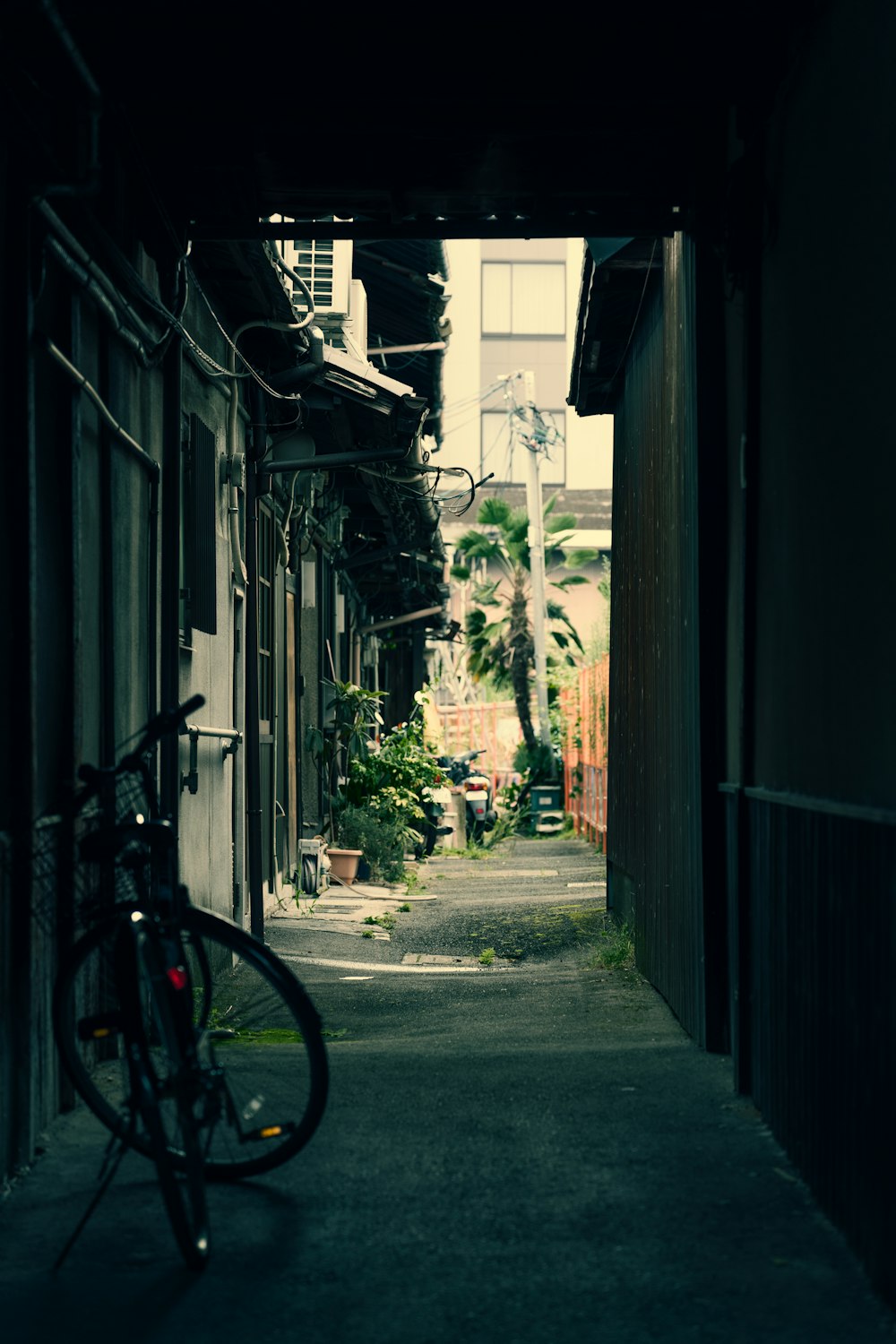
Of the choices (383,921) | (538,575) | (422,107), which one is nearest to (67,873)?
(422,107)

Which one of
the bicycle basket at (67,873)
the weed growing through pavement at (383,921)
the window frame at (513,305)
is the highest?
the window frame at (513,305)

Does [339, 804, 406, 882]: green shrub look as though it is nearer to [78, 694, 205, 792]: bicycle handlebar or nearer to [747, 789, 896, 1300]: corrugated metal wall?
[747, 789, 896, 1300]: corrugated metal wall

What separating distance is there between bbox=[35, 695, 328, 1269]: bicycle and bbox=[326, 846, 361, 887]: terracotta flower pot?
9.87 m

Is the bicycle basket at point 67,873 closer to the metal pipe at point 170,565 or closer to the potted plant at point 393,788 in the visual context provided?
the metal pipe at point 170,565

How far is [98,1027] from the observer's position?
412 cm

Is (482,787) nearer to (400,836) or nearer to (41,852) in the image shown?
(400,836)

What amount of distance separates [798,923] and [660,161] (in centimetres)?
350

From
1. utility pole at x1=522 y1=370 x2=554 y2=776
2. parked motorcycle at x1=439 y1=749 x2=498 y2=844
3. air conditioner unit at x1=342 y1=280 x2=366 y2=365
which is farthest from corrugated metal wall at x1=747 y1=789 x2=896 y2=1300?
utility pole at x1=522 y1=370 x2=554 y2=776

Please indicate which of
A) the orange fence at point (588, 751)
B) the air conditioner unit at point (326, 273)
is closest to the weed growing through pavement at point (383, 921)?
the air conditioner unit at point (326, 273)

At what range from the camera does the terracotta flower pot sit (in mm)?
14469

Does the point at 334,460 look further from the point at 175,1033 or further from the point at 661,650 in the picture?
the point at 175,1033

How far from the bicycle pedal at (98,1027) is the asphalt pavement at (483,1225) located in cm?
48

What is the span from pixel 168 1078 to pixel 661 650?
13.8 feet

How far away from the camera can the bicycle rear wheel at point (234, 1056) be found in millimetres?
4074
